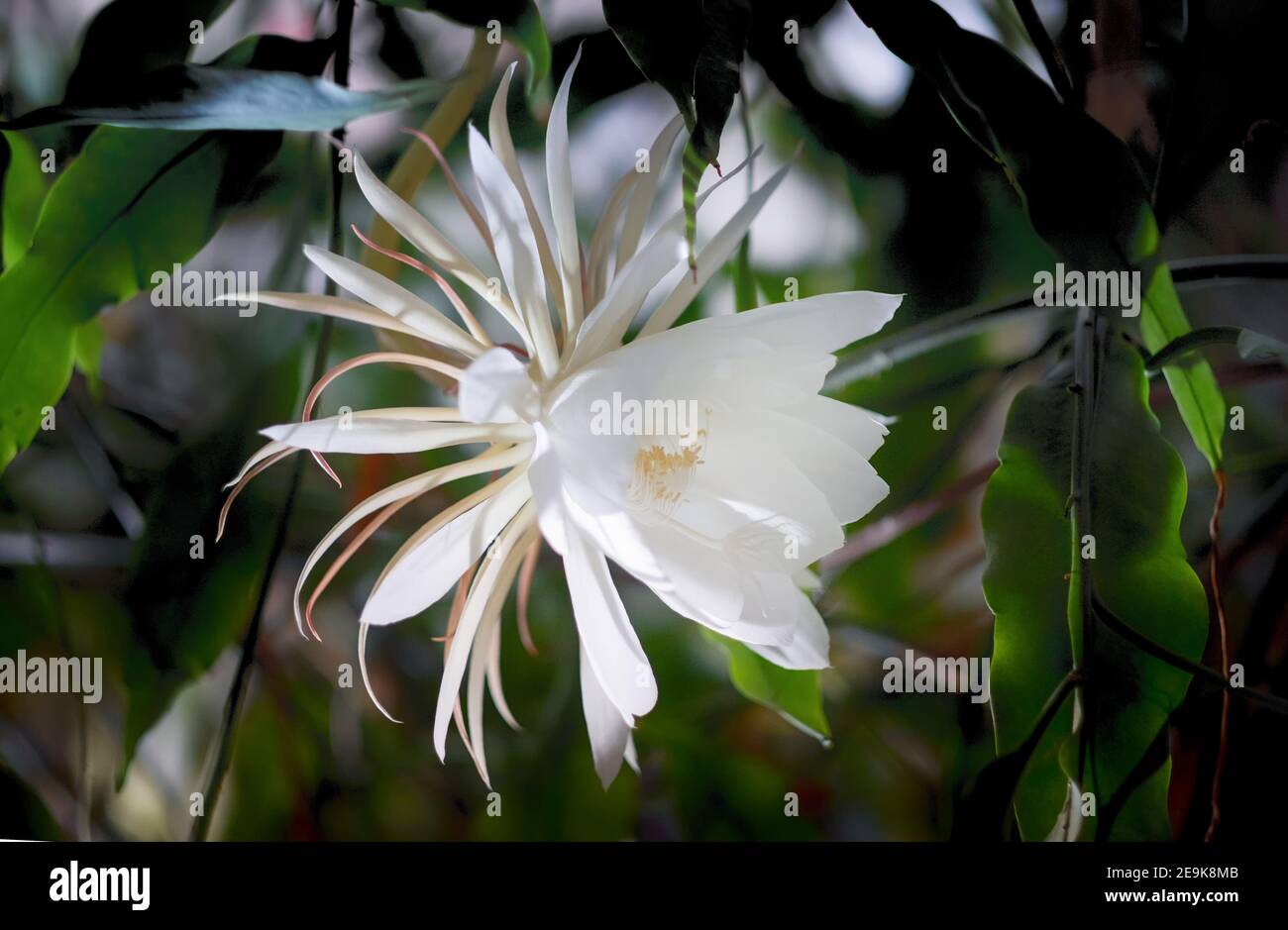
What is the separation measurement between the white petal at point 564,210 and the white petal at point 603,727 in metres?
0.34

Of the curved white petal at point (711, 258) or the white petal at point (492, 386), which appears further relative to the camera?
the curved white petal at point (711, 258)

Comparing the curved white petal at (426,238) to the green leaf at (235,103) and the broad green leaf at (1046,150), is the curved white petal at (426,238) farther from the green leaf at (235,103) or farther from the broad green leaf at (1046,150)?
the broad green leaf at (1046,150)

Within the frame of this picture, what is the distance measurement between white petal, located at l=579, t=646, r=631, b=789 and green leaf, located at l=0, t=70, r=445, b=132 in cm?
58

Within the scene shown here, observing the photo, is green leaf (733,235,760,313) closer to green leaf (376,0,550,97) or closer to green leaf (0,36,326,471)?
green leaf (376,0,550,97)

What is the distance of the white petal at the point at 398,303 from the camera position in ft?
2.52

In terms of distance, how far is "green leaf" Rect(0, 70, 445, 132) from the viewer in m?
0.77

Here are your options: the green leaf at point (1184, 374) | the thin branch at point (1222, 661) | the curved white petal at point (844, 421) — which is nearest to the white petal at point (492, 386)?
the curved white petal at point (844, 421)

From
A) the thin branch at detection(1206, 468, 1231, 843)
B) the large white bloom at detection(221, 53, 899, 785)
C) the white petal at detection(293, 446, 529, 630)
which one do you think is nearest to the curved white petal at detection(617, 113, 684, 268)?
the large white bloom at detection(221, 53, 899, 785)

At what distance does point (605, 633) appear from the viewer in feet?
2.59

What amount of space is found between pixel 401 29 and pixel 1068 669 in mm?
951

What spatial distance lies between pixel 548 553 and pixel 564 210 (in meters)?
0.35

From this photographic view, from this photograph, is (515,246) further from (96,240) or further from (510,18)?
(96,240)

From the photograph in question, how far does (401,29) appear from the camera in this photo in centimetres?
87
